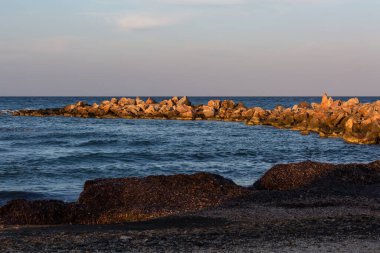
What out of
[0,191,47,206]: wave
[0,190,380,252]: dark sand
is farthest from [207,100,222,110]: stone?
[0,190,380,252]: dark sand

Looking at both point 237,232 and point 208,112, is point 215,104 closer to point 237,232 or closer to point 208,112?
point 208,112

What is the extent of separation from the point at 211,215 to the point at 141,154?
18.7 metres

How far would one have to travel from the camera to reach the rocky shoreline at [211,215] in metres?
9.95

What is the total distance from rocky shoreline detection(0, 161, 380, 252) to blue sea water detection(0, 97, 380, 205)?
11.1ft

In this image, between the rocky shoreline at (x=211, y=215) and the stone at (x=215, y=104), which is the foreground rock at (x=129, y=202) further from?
the stone at (x=215, y=104)

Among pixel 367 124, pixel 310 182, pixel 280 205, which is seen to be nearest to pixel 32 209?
pixel 280 205

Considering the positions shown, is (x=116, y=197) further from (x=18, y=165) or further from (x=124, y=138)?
(x=124, y=138)

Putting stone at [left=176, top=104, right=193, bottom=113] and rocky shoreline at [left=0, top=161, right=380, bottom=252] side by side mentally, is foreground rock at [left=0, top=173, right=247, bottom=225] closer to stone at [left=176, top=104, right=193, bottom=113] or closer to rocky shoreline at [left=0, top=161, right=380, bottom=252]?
rocky shoreline at [left=0, top=161, right=380, bottom=252]

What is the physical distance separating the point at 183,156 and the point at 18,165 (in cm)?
896

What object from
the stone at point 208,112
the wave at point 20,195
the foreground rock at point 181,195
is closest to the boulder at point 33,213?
the foreground rock at point 181,195

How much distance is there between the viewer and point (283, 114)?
190 feet

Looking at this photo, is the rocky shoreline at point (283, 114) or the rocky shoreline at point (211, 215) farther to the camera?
the rocky shoreline at point (283, 114)

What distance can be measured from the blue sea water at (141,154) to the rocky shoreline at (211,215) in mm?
3389

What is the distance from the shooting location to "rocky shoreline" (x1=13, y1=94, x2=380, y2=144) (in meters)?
41.0
